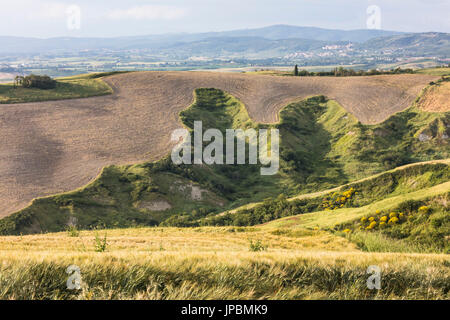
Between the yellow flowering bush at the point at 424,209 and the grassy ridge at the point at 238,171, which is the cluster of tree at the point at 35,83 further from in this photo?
the yellow flowering bush at the point at 424,209

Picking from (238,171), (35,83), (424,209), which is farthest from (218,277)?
(35,83)

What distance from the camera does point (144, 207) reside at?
38375 mm

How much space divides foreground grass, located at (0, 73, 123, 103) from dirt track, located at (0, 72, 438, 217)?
2.28m

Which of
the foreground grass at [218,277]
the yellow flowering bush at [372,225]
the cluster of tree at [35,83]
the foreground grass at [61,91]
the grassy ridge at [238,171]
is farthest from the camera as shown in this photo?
the cluster of tree at [35,83]

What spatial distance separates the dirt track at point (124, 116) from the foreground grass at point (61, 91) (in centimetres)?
228

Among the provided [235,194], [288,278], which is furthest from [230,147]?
[288,278]

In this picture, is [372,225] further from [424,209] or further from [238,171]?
[238,171]

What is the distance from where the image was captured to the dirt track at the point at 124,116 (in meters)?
40.3

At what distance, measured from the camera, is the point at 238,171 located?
5062cm

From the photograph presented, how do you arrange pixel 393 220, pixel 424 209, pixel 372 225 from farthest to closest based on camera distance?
pixel 372 225, pixel 393 220, pixel 424 209

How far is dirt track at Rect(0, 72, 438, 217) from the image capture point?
40253mm

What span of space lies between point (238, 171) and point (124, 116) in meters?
23.5

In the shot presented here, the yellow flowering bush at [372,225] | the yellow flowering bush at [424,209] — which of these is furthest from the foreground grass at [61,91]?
the yellow flowering bush at [424,209]
